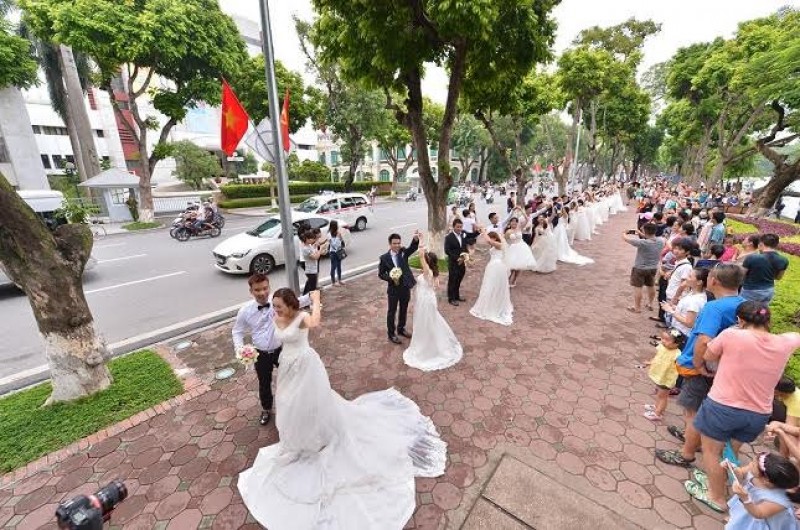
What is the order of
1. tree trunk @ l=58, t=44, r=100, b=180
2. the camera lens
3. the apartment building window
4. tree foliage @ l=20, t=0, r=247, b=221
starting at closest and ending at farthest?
the camera lens < tree foliage @ l=20, t=0, r=247, b=221 < tree trunk @ l=58, t=44, r=100, b=180 < the apartment building window

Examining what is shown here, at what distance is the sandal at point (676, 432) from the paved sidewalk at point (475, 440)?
8cm

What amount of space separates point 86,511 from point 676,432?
509cm

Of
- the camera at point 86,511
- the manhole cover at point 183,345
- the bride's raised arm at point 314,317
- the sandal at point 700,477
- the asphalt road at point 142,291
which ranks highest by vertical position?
the bride's raised arm at point 314,317

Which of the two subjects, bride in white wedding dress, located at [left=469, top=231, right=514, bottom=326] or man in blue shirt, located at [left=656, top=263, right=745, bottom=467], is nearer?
man in blue shirt, located at [left=656, top=263, right=745, bottom=467]

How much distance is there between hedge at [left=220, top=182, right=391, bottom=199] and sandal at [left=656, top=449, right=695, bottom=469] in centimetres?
2836

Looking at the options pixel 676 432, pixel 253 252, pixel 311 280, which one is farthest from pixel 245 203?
pixel 676 432

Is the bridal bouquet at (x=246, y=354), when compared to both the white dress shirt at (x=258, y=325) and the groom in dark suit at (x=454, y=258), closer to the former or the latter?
the white dress shirt at (x=258, y=325)

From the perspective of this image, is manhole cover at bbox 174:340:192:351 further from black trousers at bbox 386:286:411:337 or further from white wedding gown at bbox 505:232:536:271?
white wedding gown at bbox 505:232:536:271

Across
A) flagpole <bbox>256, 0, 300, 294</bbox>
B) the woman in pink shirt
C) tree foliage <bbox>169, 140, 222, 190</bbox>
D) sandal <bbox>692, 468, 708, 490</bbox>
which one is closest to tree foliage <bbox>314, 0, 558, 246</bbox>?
flagpole <bbox>256, 0, 300, 294</bbox>

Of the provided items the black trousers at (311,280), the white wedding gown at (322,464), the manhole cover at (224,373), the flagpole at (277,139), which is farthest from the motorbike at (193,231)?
the white wedding gown at (322,464)

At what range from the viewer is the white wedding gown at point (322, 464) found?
2.86 meters

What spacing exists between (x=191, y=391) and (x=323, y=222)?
8.46 m

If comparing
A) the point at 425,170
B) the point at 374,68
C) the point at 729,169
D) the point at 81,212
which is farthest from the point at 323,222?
the point at 729,169

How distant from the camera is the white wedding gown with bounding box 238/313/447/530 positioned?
9.39ft
